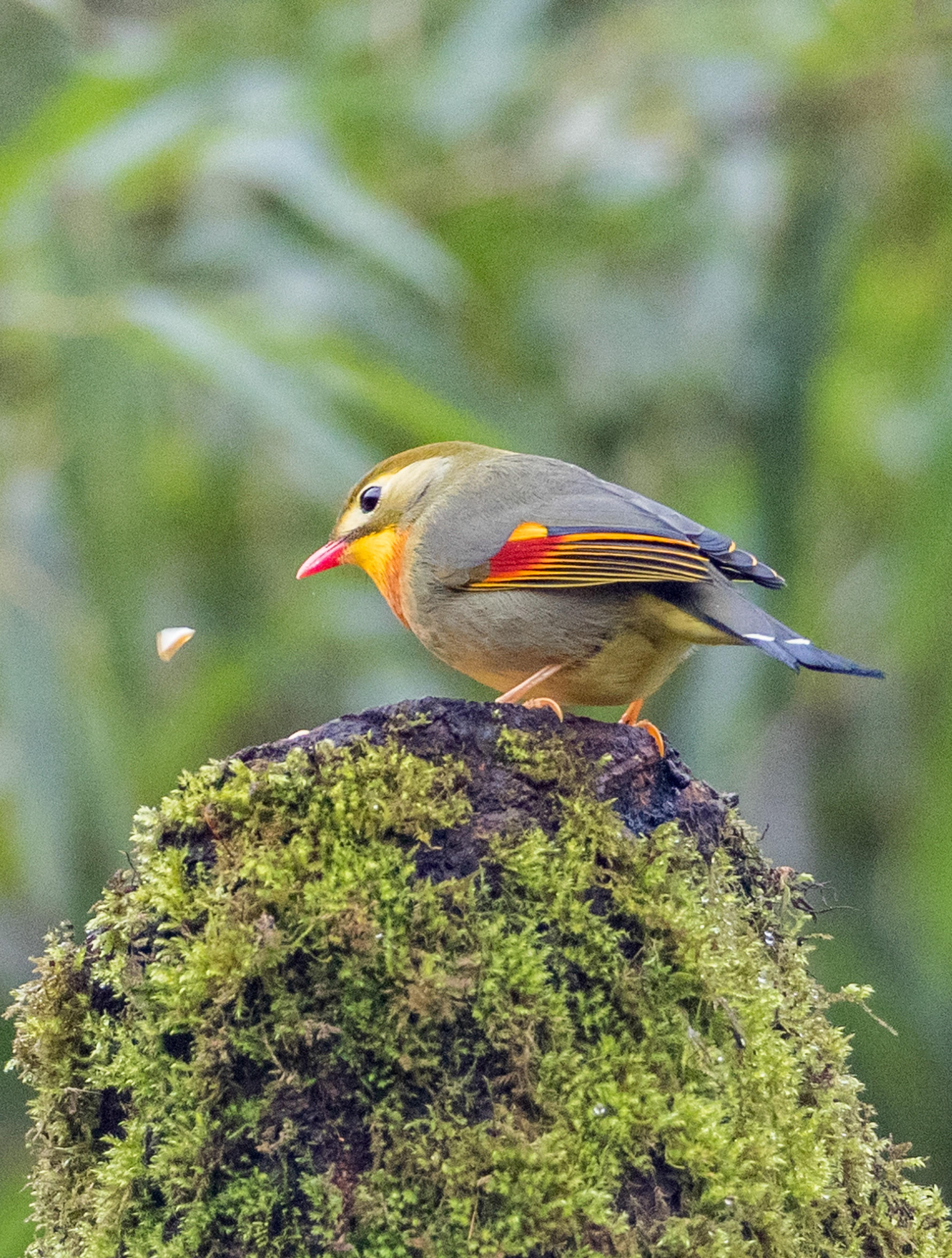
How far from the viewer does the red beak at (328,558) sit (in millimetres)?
3955

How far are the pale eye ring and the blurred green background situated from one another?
126cm

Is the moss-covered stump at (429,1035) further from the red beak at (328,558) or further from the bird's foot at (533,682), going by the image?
the red beak at (328,558)

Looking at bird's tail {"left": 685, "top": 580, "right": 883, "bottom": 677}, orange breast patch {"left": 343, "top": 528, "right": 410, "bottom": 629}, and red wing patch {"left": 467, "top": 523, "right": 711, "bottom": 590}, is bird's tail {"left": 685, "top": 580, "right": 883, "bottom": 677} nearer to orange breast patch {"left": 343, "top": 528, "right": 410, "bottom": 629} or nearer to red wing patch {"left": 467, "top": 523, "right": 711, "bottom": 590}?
red wing patch {"left": 467, "top": 523, "right": 711, "bottom": 590}

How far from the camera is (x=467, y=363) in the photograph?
664 cm

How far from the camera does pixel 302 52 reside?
7219 millimetres

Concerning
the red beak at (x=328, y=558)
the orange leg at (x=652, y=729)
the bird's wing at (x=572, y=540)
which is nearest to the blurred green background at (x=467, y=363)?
the red beak at (x=328, y=558)

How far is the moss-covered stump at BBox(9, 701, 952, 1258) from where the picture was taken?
2221 mm

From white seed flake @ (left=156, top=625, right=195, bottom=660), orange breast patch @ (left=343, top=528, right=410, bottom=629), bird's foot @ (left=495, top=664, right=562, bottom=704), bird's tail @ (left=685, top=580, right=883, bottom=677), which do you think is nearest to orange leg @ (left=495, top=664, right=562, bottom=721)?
bird's foot @ (left=495, top=664, right=562, bottom=704)

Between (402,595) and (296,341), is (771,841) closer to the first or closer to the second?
(296,341)

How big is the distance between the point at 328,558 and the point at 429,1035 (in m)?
1.91

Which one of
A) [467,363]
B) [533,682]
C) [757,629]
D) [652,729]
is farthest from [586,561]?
[467,363]

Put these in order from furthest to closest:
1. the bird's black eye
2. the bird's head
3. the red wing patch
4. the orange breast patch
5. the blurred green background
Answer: the blurred green background, the bird's black eye, the bird's head, the orange breast patch, the red wing patch

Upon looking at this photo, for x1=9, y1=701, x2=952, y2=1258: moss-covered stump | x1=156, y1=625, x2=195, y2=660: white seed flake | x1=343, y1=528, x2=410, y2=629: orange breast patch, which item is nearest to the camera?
x1=9, y1=701, x2=952, y2=1258: moss-covered stump

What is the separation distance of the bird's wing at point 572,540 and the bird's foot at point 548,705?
375 millimetres
